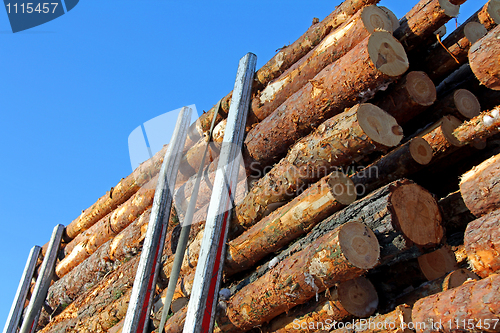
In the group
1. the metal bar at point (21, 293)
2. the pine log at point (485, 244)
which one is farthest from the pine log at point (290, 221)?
the metal bar at point (21, 293)

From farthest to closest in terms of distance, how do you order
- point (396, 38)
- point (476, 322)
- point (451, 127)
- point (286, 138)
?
1. point (286, 138)
2. point (396, 38)
3. point (451, 127)
4. point (476, 322)

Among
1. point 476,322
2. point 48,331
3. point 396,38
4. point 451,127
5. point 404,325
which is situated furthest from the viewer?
point 48,331

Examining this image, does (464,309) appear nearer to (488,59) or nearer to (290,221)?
(290,221)

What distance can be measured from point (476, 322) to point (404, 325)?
1.67ft

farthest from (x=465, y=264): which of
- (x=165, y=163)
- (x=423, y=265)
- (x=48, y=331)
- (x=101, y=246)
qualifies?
(x=48, y=331)

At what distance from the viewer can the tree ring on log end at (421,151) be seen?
3.44m

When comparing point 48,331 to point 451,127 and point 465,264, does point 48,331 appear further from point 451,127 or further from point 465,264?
point 451,127

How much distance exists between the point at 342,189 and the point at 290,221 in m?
0.61

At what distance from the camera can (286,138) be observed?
428cm

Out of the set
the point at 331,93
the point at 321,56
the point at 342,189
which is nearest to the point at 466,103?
the point at 331,93

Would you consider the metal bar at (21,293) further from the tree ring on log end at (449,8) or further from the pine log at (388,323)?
the tree ring on log end at (449,8)

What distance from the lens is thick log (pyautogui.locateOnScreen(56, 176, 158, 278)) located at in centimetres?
630

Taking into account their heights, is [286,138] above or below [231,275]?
above

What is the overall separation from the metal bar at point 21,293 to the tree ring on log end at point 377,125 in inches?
312
